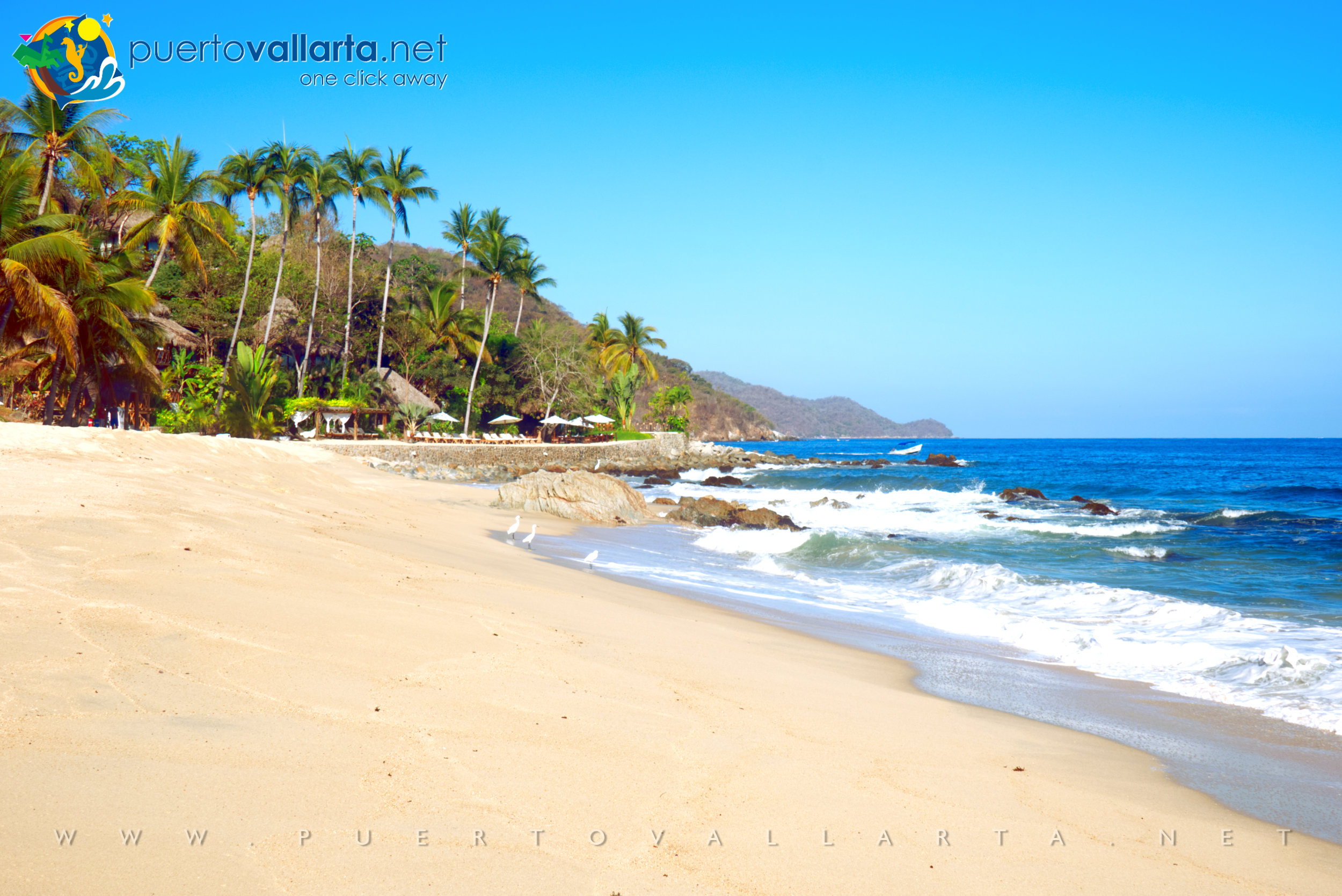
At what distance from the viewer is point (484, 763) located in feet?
11.0

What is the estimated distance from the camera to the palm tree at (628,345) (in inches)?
2381

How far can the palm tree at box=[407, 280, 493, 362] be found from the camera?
154ft

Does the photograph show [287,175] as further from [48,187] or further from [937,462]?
[937,462]

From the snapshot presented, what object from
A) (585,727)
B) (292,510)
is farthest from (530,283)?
(585,727)

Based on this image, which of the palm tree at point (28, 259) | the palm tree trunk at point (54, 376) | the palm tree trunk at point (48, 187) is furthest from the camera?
the palm tree trunk at point (48, 187)

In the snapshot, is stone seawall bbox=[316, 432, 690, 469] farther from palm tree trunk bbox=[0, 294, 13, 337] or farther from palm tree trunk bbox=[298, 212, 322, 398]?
palm tree trunk bbox=[0, 294, 13, 337]

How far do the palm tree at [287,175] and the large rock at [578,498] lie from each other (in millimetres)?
20598

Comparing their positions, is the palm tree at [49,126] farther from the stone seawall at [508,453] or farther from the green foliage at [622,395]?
the green foliage at [622,395]

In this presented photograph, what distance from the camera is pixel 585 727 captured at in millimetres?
3910

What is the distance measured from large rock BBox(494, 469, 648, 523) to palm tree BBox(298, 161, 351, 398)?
22787 millimetres

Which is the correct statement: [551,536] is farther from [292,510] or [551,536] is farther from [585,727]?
[585,727]

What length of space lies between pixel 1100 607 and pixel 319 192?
38.5 metres

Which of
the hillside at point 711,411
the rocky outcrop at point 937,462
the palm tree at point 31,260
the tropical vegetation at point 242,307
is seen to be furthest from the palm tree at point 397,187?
the hillside at point 711,411

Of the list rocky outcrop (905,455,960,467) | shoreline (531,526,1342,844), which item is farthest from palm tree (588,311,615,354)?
shoreline (531,526,1342,844)
